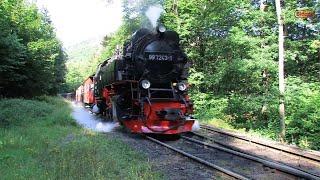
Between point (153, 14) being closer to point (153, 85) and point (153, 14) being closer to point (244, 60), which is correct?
point (153, 85)

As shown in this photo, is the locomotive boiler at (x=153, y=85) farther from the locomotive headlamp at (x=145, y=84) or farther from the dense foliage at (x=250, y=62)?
the dense foliage at (x=250, y=62)

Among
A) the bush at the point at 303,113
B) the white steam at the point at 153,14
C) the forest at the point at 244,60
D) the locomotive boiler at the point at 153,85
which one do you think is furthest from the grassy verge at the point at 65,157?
the bush at the point at 303,113

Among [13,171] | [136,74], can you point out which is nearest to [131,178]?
[13,171]

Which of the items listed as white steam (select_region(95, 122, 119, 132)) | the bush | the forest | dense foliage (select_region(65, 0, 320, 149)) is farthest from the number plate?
the bush

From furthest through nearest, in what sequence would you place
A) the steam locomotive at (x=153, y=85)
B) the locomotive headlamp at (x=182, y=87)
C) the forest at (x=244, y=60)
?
the forest at (x=244, y=60) → the locomotive headlamp at (x=182, y=87) → the steam locomotive at (x=153, y=85)

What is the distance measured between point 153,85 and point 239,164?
579cm

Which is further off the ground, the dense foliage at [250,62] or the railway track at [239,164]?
the dense foliage at [250,62]

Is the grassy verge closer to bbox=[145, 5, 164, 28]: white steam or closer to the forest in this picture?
bbox=[145, 5, 164, 28]: white steam

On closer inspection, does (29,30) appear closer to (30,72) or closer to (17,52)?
(30,72)

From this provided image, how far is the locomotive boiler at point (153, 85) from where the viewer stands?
41.4ft

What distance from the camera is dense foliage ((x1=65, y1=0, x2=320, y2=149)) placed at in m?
18.3

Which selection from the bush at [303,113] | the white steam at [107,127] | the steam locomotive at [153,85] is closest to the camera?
the steam locomotive at [153,85]

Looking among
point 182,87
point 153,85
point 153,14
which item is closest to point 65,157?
point 153,85

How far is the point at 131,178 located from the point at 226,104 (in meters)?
15.6
